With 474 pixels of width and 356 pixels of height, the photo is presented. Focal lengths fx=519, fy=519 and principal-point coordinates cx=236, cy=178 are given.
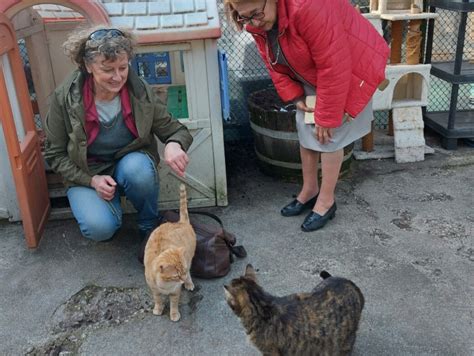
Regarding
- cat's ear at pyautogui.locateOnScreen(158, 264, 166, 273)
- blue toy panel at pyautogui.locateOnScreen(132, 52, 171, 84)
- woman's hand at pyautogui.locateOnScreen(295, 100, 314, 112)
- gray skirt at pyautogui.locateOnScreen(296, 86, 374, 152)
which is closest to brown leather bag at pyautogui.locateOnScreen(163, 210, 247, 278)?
cat's ear at pyautogui.locateOnScreen(158, 264, 166, 273)

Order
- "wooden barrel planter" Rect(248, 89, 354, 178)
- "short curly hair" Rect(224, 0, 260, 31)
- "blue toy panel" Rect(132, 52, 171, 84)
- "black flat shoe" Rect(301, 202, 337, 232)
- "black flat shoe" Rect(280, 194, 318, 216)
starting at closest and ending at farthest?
"short curly hair" Rect(224, 0, 260, 31) < "black flat shoe" Rect(301, 202, 337, 232) < "black flat shoe" Rect(280, 194, 318, 216) < "blue toy panel" Rect(132, 52, 171, 84) < "wooden barrel planter" Rect(248, 89, 354, 178)

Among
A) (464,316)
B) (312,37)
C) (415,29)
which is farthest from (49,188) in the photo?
(415,29)

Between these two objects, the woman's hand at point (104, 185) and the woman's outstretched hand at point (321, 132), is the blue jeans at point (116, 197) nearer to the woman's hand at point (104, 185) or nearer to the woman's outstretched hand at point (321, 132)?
the woman's hand at point (104, 185)

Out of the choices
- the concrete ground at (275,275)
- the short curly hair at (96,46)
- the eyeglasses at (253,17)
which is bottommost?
the concrete ground at (275,275)

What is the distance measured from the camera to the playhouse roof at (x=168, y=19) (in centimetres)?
322

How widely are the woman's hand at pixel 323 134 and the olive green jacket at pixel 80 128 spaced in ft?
2.57

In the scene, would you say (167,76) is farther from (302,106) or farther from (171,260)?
(171,260)

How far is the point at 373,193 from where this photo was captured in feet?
12.8

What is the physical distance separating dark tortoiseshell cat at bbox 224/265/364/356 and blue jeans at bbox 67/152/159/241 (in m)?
1.02

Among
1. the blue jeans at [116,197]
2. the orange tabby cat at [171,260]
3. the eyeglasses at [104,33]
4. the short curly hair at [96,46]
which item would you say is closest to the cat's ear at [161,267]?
the orange tabby cat at [171,260]

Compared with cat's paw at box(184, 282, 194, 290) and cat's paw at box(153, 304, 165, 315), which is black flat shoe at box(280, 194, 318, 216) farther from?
cat's paw at box(153, 304, 165, 315)

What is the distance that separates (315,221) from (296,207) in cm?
23

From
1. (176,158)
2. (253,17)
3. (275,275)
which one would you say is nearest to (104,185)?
(176,158)

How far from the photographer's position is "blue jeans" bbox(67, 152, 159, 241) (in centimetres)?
286
